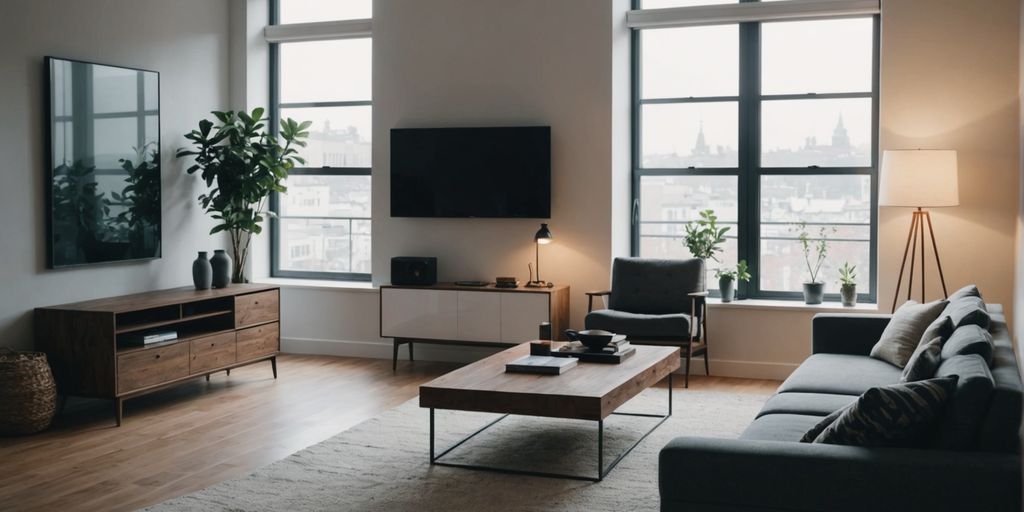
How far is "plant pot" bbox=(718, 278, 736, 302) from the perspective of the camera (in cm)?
701

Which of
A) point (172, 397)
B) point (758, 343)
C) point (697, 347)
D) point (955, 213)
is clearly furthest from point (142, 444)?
→ point (955, 213)

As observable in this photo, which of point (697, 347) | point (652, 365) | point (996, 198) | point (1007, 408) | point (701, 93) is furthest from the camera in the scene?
point (701, 93)

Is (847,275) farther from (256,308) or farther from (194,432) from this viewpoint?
(194,432)

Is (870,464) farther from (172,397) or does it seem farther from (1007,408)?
(172,397)

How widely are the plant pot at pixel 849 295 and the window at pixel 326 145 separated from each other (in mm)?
3713

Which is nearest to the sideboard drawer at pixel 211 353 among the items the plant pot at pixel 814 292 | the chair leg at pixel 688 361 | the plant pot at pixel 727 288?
the chair leg at pixel 688 361

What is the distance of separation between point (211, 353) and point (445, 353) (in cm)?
193

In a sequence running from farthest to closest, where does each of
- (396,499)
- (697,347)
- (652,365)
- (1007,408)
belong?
(697,347)
(652,365)
(396,499)
(1007,408)

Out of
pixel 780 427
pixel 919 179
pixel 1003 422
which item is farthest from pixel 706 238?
pixel 1003 422

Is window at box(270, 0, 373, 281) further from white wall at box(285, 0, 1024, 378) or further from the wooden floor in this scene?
the wooden floor

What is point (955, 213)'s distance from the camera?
6320mm

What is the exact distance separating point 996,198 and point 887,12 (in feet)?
4.51

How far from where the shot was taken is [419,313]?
733 centimetres

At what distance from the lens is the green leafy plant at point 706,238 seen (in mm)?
7102
